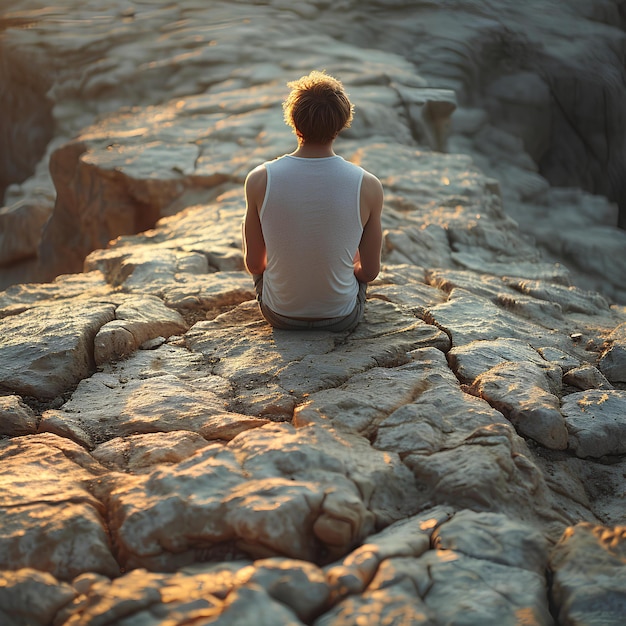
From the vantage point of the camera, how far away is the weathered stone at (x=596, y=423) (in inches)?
104

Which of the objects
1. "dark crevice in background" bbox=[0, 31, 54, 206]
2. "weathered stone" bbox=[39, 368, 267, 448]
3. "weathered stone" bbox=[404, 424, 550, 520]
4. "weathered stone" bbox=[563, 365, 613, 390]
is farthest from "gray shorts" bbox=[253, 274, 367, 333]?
"dark crevice in background" bbox=[0, 31, 54, 206]

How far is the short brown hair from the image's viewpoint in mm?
2916

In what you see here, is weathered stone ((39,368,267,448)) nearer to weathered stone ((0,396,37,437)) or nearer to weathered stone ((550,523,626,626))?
weathered stone ((0,396,37,437))

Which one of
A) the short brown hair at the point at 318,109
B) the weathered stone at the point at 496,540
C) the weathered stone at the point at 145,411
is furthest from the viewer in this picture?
the short brown hair at the point at 318,109

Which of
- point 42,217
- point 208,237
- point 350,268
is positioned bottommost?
point 42,217

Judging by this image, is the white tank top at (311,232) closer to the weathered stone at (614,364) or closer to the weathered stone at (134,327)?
the weathered stone at (134,327)

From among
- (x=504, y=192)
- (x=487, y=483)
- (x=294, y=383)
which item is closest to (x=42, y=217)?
(x=504, y=192)

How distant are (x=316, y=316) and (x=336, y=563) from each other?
4.65 ft

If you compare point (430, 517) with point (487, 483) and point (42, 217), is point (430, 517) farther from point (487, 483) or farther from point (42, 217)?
point (42, 217)

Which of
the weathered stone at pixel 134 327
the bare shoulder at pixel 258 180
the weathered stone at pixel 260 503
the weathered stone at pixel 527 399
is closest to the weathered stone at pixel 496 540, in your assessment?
the weathered stone at pixel 260 503

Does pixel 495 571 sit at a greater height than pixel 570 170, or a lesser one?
greater

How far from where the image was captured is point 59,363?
3018 millimetres

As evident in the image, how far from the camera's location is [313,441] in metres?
2.32

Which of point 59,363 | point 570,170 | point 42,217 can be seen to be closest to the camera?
point 59,363
